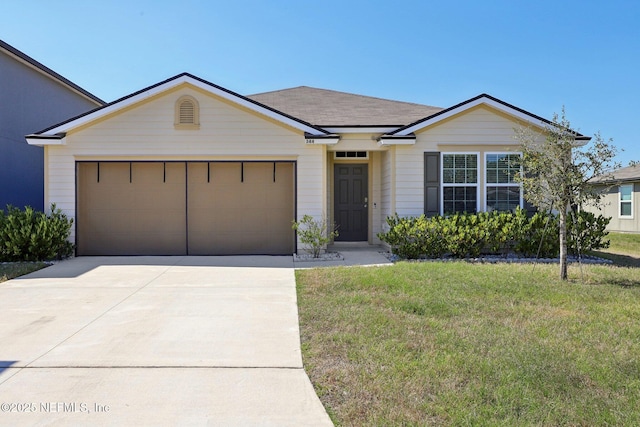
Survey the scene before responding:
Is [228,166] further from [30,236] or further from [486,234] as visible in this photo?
[486,234]

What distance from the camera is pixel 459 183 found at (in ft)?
36.6

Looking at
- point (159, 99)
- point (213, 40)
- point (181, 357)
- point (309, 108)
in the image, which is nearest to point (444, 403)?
point (181, 357)

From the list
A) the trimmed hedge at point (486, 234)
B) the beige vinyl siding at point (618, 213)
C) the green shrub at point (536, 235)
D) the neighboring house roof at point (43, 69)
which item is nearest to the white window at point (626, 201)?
the beige vinyl siding at point (618, 213)

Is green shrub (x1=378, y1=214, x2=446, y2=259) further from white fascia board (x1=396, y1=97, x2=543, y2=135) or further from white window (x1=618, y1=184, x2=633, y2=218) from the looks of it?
white window (x1=618, y1=184, x2=633, y2=218)

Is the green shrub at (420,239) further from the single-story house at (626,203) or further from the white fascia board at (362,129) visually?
the single-story house at (626,203)

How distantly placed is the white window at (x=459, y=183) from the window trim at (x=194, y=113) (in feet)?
19.4

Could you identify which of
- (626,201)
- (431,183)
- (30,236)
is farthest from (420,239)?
(626,201)

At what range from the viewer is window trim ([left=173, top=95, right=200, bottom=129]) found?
434 inches

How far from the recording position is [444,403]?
3383mm

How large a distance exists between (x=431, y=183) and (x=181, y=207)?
6045 millimetres

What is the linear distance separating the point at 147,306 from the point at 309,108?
28.1 ft

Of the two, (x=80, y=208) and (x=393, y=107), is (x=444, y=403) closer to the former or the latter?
(x=80, y=208)

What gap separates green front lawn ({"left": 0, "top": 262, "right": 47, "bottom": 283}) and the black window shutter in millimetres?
8481

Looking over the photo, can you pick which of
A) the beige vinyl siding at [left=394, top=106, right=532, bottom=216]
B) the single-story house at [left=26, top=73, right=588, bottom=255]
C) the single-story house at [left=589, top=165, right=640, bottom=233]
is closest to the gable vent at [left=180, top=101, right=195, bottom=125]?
the single-story house at [left=26, top=73, right=588, bottom=255]
